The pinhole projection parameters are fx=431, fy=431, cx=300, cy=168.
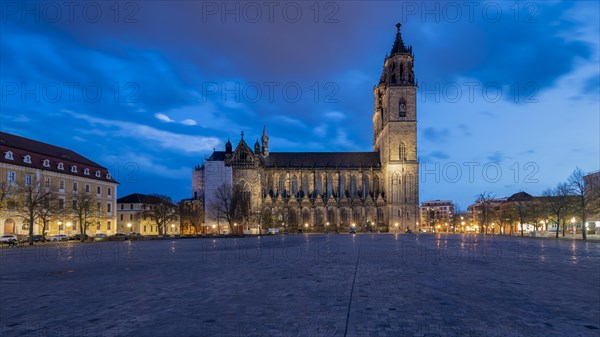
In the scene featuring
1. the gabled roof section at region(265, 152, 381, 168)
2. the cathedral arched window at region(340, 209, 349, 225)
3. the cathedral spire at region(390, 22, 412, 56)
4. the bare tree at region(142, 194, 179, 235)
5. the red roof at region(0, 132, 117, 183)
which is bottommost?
the cathedral arched window at region(340, 209, 349, 225)

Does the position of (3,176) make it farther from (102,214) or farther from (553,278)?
(553,278)

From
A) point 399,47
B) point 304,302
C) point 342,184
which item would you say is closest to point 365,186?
point 342,184

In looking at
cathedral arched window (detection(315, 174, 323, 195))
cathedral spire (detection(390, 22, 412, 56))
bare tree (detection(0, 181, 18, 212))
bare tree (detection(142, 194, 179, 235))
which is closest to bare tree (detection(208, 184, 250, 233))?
bare tree (detection(142, 194, 179, 235))

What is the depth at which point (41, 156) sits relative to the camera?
63250 millimetres

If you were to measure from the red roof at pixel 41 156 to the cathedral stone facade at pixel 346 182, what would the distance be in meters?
34.2

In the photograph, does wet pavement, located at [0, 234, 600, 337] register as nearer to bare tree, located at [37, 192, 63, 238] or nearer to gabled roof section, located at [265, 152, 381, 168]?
bare tree, located at [37, 192, 63, 238]

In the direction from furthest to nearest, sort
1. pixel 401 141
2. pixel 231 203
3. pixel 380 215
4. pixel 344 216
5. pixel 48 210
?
pixel 344 216 → pixel 380 215 → pixel 401 141 → pixel 231 203 → pixel 48 210

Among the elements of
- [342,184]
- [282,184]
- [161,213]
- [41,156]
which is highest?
[41,156]

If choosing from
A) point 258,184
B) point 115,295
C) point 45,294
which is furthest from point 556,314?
point 258,184

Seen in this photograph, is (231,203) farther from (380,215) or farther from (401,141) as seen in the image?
(401,141)

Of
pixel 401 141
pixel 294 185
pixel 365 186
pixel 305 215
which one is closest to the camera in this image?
pixel 401 141

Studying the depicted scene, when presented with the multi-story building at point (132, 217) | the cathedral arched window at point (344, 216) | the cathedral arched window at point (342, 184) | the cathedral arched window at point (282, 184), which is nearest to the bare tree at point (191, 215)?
the multi-story building at point (132, 217)

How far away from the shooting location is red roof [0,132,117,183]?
58.1 metres

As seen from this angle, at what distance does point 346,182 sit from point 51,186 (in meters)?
74.9
